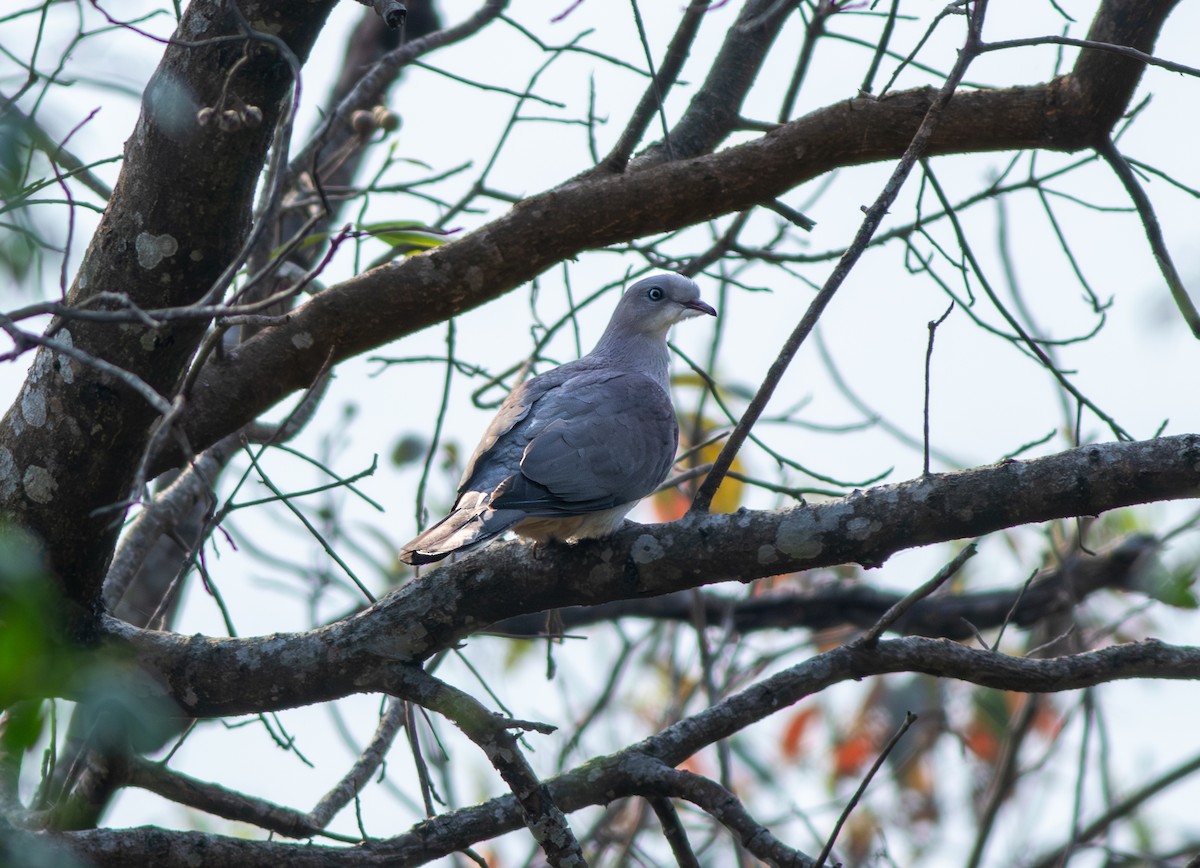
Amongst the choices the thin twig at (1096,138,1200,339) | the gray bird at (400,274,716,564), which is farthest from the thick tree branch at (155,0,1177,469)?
the gray bird at (400,274,716,564)

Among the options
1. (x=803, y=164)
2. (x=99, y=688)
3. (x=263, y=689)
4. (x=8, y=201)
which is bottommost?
(x=99, y=688)

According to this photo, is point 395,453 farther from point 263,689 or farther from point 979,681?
point 979,681

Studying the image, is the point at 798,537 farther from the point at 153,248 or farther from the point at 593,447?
the point at 153,248

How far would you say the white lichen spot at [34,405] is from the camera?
2.88 metres

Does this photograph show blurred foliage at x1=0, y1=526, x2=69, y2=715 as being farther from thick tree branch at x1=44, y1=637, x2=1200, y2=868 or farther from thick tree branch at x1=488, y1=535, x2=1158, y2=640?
thick tree branch at x1=488, y1=535, x2=1158, y2=640

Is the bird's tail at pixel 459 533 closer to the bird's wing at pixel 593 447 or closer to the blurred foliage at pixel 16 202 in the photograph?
the bird's wing at pixel 593 447

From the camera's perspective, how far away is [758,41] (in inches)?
Result: 164

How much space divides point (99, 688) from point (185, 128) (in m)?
1.45

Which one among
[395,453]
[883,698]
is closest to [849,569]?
[883,698]

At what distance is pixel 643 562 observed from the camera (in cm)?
291

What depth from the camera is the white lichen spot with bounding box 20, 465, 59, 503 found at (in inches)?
113

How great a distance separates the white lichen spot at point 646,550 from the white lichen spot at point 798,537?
32 centimetres

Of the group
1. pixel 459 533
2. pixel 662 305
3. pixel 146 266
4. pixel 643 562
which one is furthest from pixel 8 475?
pixel 662 305

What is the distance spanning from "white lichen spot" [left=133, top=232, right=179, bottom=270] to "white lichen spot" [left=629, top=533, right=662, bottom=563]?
135 cm
